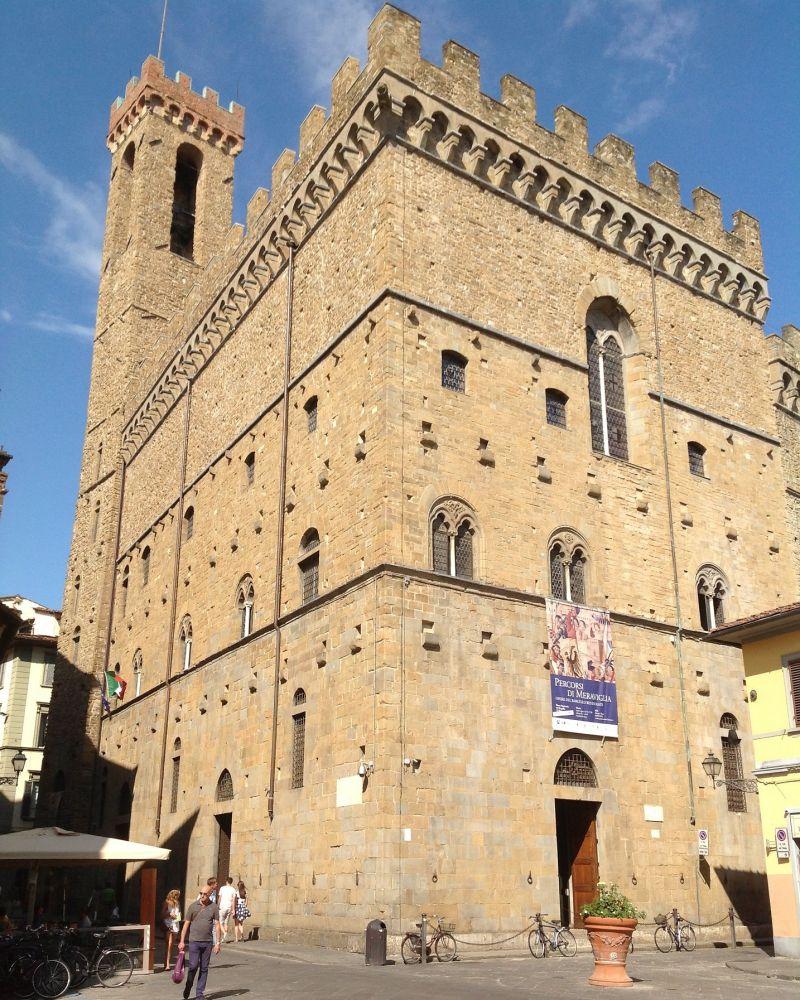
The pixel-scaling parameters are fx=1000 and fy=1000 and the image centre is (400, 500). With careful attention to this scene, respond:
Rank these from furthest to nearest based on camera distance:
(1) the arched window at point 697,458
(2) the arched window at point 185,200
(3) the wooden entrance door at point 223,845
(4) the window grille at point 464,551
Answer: (2) the arched window at point 185,200
(1) the arched window at point 697,458
(3) the wooden entrance door at point 223,845
(4) the window grille at point 464,551

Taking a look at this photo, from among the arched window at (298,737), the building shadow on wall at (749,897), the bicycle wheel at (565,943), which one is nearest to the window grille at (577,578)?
the arched window at (298,737)

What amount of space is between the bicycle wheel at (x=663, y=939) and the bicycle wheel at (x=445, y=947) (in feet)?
14.5

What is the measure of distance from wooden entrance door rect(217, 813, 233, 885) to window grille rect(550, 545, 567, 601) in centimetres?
836

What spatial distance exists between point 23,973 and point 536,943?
779 centimetres

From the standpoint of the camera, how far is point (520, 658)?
18.2 meters

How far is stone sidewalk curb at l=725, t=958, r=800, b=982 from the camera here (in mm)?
14127

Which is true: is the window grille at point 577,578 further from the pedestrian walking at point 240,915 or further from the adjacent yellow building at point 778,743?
the pedestrian walking at point 240,915

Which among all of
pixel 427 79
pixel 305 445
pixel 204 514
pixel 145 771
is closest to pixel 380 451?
pixel 305 445

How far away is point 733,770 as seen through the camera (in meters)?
21.0

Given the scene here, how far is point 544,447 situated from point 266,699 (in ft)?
→ 25.1

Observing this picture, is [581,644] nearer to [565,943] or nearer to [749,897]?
[565,943]

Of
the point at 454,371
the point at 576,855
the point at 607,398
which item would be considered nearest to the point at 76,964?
the point at 576,855

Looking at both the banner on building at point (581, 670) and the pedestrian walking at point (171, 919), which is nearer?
the pedestrian walking at point (171, 919)

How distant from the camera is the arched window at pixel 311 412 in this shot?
21.4 metres
